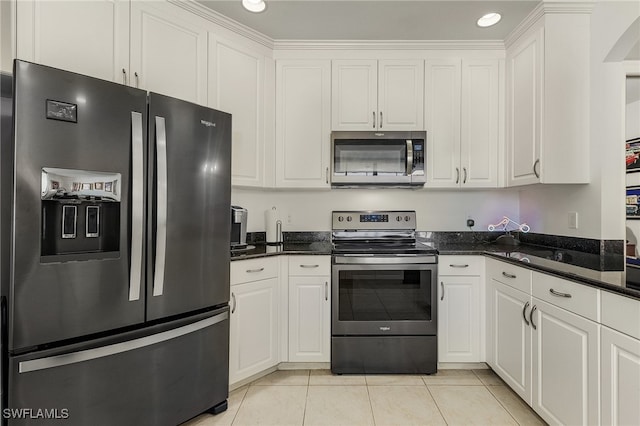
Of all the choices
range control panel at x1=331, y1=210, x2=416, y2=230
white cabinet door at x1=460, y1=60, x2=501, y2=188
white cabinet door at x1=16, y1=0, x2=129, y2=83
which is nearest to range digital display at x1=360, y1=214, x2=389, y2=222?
range control panel at x1=331, y1=210, x2=416, y2=230

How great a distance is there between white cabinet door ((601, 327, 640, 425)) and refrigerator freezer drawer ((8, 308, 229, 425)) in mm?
1833

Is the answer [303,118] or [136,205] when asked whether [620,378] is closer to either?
[136,205]

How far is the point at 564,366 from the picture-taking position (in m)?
1.59

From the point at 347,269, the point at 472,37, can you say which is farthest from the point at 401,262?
the point at 472,37

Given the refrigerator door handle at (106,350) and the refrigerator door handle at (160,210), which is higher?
the refrigerator door handle at (160,210)

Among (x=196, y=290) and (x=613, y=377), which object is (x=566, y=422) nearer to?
(x=613, y=377)

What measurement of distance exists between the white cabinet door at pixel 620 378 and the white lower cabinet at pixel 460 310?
1049 millimetres

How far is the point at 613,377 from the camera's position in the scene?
1331 mm

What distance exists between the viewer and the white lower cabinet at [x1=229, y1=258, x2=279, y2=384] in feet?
7.02

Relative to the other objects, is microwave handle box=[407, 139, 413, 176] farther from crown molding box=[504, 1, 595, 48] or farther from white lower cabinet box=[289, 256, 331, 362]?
crown molding box=[504, 1, 595, 48]

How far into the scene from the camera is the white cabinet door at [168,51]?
→ 1.91 metres

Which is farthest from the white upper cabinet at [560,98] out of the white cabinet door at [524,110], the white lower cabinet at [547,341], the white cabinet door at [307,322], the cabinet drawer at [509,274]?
the white cabinet door at [307,322]

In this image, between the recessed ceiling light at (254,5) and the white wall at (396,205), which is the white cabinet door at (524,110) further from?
the recessed ceiling light at (254,5)

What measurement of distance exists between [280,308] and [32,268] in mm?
1488
